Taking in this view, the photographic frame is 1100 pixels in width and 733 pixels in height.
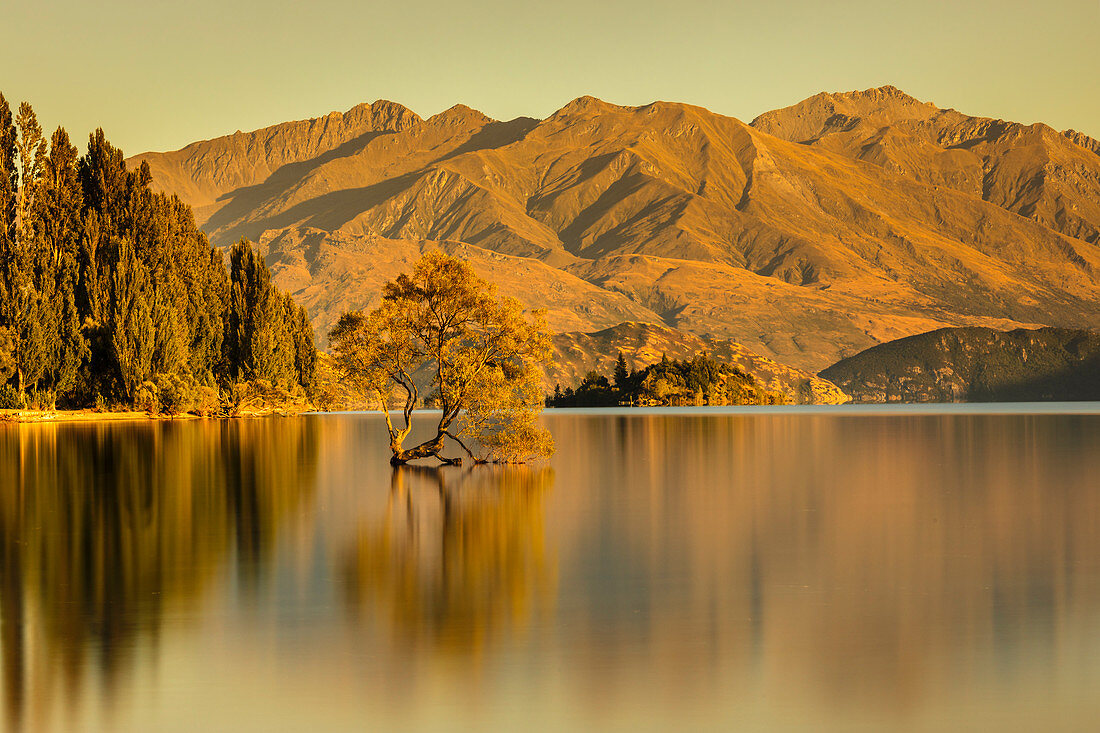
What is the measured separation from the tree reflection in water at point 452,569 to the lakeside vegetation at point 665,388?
440 ft

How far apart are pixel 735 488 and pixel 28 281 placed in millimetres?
61940

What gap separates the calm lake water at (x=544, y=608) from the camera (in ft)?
35.1

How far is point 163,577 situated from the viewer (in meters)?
18.0

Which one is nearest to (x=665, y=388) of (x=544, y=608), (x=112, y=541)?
(x=112, y=541)

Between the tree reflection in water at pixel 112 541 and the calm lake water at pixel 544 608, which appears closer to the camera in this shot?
the calm lake water at pixel 544 608

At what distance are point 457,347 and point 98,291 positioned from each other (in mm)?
50427

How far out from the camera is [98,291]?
81.3 metres

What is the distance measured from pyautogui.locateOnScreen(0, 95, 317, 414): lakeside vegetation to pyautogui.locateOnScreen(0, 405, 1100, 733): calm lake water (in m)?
48.1

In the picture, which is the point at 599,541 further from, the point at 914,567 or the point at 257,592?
the point at 257,592

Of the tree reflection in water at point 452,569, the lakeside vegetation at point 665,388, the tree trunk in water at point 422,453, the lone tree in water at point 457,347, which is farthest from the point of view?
the lakeside vegetation at point 665,388

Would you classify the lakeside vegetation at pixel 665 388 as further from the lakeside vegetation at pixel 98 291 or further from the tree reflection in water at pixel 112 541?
the tree reflection in water at pixel 112 541

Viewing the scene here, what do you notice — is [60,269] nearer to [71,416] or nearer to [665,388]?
[71,416]

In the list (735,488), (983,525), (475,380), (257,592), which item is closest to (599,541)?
(257,592)

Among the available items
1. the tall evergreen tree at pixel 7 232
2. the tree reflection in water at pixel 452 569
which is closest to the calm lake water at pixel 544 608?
the tree reflection in water at pixel 452 569
